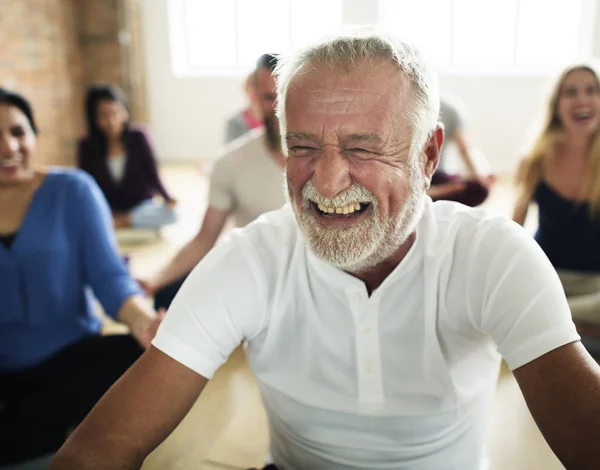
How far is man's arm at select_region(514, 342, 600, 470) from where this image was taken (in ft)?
3.11

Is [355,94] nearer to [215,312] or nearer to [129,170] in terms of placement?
[215,312]

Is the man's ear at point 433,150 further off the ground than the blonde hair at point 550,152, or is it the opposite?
the man's ear at point 433,150

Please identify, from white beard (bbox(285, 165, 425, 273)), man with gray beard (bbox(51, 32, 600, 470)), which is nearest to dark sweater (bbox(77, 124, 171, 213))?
man with gray beard (bbox(51, 32, 600, 470))

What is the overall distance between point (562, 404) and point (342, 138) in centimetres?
56

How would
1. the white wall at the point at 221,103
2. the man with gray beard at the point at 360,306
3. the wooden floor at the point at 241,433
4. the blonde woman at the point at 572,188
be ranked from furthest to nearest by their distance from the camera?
the white wall at the point at 221,103 → the blonde woman at the point at 572,188 → the wooden floor at the point at 241,433 → the man with gray beard at the point at 360,306

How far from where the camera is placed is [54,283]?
1.92 metres

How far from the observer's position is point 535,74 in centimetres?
707

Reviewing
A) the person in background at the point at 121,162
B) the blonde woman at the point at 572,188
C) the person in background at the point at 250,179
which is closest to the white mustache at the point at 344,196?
the person in background at the point at 250,179

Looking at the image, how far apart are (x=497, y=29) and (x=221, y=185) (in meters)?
5.92

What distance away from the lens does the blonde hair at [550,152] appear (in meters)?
2.59

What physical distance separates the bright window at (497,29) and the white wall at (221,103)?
290mm

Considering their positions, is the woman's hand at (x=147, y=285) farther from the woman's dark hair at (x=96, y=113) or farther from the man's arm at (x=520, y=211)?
the woman's dark hair at (x=96, y=113)

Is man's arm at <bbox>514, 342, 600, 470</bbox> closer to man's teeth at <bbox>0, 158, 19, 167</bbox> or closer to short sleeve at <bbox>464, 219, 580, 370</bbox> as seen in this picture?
short sleeve at <bbox>464, 219, 580, 370</bbox>

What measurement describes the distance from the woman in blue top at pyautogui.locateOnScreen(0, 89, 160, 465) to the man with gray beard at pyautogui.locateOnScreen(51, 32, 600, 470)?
72 centimetres
